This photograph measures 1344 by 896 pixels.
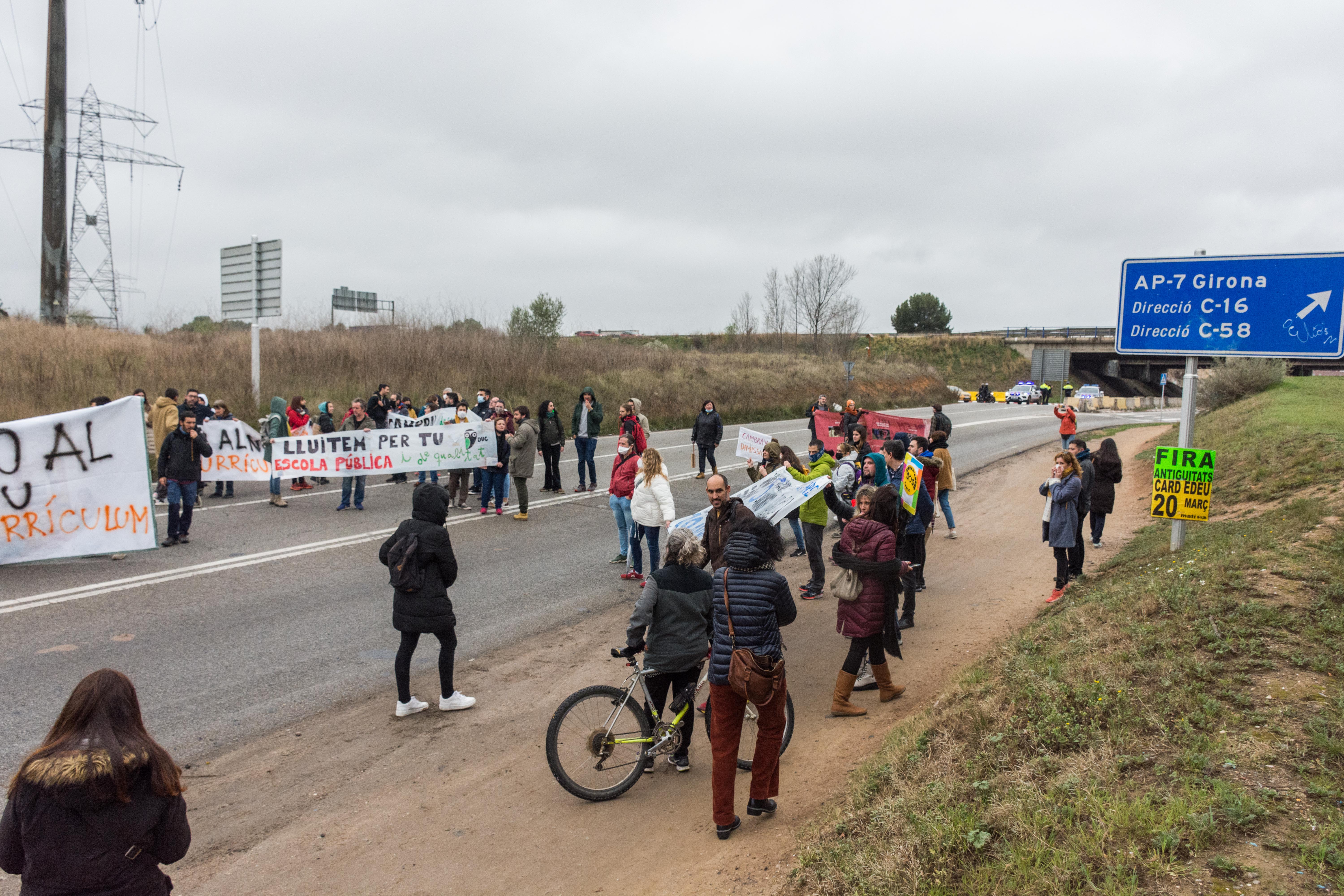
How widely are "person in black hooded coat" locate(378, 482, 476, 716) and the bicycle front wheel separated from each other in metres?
1.56

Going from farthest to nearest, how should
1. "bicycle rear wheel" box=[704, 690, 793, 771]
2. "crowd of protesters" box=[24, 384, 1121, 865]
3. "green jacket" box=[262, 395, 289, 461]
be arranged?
"green jacket" box=[262, 395, 289, 461] < "bicycle rear wheel" box=[704, 690, 793, 771] < "crowd of protesters" box=[24, 384, 1121, 865]

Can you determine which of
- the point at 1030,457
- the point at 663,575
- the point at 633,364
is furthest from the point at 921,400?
the point at 663,575

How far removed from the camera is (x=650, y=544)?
10500 millimetres

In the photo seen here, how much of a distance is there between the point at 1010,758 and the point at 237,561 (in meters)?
10.0

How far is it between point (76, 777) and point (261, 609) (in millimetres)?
6951

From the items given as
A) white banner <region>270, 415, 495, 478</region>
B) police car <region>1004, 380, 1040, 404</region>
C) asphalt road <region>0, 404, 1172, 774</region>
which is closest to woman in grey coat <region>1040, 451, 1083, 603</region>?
asphalt road <region>0, 404, 1172, 774</region>

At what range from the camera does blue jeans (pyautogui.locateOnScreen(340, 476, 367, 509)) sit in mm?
14945

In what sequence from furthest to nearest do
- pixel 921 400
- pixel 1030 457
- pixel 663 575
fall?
pixel 921 400
pixel 1030 457
pixel 663 575

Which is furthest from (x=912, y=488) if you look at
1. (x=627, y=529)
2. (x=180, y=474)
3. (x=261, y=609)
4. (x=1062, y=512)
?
(x=180, y=474)

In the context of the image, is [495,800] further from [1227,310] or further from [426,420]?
[426,420]

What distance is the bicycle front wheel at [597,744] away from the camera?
5.46m

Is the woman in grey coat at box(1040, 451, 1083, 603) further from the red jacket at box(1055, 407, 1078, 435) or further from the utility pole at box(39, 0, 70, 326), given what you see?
the utility pole at box(39, 0, 70, 326)

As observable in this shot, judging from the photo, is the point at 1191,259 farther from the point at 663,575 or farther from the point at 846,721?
the point at 663,575

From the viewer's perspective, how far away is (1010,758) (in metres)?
4.74
